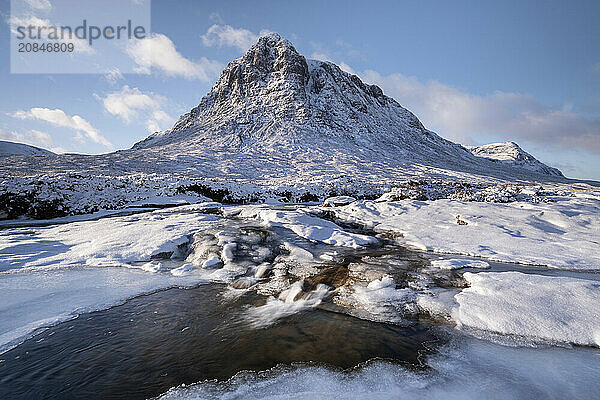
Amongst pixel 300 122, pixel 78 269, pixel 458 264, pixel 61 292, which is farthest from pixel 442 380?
pixel 300 122

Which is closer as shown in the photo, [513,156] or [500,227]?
[500,227]

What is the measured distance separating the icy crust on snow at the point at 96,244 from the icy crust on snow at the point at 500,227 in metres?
6.30

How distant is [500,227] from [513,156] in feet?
387

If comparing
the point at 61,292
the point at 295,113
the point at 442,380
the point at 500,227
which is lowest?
the point at 442,380

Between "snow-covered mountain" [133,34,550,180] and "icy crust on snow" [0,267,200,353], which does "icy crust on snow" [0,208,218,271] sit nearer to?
"icy crust on snow" [0,267,200,353]

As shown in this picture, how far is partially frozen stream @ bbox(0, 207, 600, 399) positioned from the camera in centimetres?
253

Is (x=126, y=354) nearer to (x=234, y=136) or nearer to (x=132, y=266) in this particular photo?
(x=132, y=266)

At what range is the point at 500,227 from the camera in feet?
26.9

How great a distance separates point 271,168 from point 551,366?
3826cm

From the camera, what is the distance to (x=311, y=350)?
3031 mm

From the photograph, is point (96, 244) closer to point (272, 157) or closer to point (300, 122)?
point (272, 157)

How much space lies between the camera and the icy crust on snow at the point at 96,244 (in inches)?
230

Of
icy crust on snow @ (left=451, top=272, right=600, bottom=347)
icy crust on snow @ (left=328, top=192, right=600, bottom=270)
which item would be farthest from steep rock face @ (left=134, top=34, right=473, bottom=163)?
icy crust on snow @ (left=451, top=272, right=600, bottom=347)

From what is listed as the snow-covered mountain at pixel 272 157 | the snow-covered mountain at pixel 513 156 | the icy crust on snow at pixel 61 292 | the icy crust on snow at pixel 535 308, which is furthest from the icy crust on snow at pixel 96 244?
the snow-covered mountain at pixel 513 156
